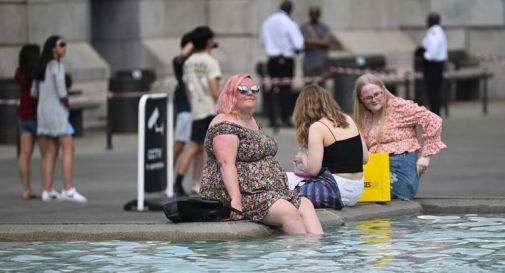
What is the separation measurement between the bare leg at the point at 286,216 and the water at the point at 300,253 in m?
0.09

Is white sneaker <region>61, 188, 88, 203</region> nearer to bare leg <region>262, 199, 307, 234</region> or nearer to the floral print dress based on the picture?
the floral print dress

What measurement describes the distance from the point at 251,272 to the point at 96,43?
17500 millimetres

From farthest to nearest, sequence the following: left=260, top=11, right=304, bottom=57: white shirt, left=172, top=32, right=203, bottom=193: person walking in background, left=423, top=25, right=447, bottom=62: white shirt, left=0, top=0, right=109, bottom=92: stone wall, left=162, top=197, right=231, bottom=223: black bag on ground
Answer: left=423, top=25, right=447, bottom=62: white shirt < left=260, top=11, right=304, bottom=57: white shirt < left=0, top=0, right=109, bottom=92: stone wall < left=172, top=32, right=203, bottom=193: person walking in background < left=162, top=197, right=231, bottom=223: black bag on ground

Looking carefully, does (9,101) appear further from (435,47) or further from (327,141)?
(327,141)

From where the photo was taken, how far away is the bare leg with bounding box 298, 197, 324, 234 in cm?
1152

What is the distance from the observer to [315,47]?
25.4 meters

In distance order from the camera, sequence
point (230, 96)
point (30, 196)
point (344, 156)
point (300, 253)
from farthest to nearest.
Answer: point (30, 196) < point (344, 156) < point (230, 96) < point (300, 253)

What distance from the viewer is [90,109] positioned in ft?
79.0

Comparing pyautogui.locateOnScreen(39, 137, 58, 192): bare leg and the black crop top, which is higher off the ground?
the black crop top

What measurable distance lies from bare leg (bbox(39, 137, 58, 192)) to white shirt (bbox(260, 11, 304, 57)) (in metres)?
9.39

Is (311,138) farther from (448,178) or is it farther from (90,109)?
(90,109)

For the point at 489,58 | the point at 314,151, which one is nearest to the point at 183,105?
the point at 314,151

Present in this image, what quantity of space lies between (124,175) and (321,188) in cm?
549

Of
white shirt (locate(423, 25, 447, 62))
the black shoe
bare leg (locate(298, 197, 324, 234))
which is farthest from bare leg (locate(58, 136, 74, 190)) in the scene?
white shirt (locate(423, 25, 447, 62))
